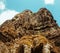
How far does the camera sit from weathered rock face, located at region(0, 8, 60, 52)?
134562mm

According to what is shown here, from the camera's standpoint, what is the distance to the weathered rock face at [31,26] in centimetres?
13456

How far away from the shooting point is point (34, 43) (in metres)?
116

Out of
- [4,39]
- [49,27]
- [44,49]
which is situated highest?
[49,27]

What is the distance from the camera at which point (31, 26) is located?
15075cm

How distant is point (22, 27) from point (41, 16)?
12502mm

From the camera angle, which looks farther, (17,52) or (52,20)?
(52,20)

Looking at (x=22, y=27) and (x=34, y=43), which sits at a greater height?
(x=22, y=27)

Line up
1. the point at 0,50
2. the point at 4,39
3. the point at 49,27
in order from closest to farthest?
the point at 0,50, the point at 4,39, the point at 49,27

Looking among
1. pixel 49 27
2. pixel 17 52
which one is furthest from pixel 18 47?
pixel 49 27

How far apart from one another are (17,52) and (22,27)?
120 ft

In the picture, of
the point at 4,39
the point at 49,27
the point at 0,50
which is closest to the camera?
the point at 0,50

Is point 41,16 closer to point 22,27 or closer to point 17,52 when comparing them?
point 22,27

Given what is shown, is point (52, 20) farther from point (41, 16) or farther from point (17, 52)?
point (17, 52)

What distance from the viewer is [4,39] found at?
4963 inches
